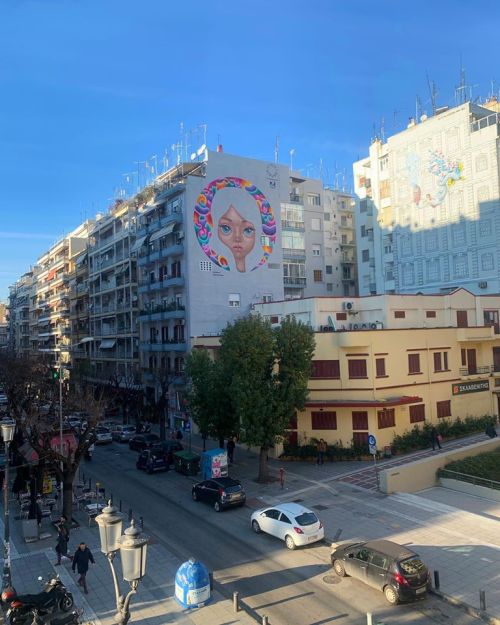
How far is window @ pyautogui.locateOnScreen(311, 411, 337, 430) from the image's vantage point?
33.7m

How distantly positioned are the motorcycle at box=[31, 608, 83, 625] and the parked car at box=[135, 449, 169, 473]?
18462 millimetres

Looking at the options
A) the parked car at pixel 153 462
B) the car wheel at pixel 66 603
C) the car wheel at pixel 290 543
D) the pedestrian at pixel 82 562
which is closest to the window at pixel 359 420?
the parked car at pixel 153 462

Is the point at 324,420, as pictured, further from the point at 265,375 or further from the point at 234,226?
the point at 234,226

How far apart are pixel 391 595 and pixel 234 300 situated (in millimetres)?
38224

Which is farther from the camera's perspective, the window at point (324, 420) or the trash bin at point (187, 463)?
the window at point (324, 420)

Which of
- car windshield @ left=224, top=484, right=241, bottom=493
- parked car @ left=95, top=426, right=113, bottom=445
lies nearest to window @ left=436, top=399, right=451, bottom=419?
car windshield @ left=224, top=484, right=241, bottom=493

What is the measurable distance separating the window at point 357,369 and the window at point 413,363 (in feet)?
12.9

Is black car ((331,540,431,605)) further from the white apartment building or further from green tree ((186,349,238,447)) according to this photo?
the white apartment building

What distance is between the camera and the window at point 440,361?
37.2m

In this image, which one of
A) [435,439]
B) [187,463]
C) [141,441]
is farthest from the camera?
[141,441]

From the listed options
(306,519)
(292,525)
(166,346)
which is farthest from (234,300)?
(292,525)

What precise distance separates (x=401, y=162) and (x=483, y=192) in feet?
38.7

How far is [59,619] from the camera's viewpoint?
13.7 metres

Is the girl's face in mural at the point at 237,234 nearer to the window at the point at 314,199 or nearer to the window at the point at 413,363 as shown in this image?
the window at the point at 314,199
